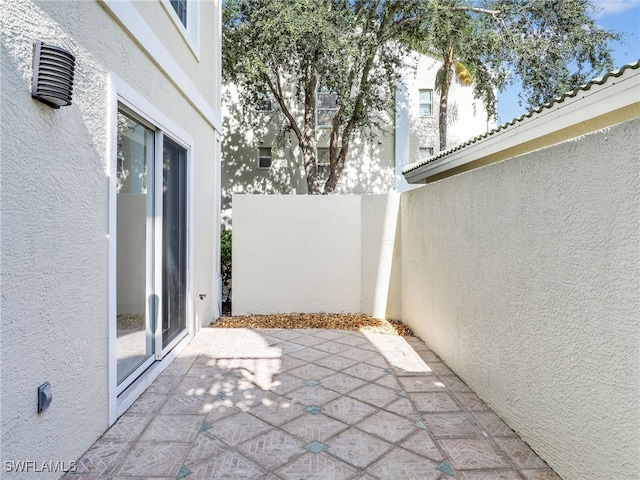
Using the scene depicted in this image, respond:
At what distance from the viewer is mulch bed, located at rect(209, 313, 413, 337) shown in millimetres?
6562

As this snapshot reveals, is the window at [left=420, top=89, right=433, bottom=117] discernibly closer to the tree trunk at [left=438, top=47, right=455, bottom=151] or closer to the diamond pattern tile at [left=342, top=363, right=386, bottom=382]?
the tree trunk at [left=438, top=47, right=455, bottom=151]

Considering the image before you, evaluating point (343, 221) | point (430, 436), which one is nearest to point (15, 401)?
point (430, 436)

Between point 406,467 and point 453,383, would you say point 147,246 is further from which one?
point 453,383

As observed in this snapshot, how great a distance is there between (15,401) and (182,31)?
15.8 feet

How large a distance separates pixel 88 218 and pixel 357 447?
271 centimetres

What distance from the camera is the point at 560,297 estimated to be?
2.67 m

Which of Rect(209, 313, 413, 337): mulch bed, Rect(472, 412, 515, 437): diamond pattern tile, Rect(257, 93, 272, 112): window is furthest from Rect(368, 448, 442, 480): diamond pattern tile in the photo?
Rect(257, 93, 272, 112): window

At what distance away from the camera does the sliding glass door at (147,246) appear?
148 inches

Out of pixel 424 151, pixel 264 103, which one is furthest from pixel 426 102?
pixel 264 103

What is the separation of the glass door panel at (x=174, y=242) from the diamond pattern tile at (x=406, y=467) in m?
3.06

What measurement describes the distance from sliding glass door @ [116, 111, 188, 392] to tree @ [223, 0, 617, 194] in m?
5.15

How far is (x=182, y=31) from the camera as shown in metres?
5.24

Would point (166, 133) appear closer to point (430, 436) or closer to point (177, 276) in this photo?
point (177, 276)

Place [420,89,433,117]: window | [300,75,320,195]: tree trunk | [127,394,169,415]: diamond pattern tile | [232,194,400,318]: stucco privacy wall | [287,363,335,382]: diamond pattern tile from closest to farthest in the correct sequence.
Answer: [127,394,169,415]: diamond pattern tile
[287,363,335,382]: diamond pattern tile
[232,194,400,318]: stucco privacy wall
[300,75,320,195]: tree trunk
[420,89,433,117]: window
